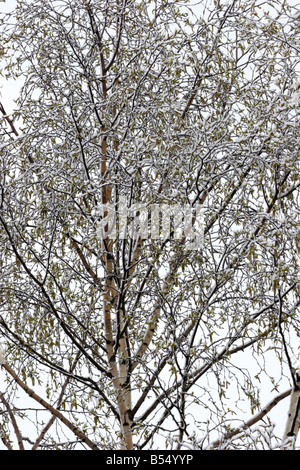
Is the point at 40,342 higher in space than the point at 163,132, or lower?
lower

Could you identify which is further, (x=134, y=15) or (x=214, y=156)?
(x=134, y=15)

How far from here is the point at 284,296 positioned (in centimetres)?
568

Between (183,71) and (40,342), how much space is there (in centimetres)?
292
